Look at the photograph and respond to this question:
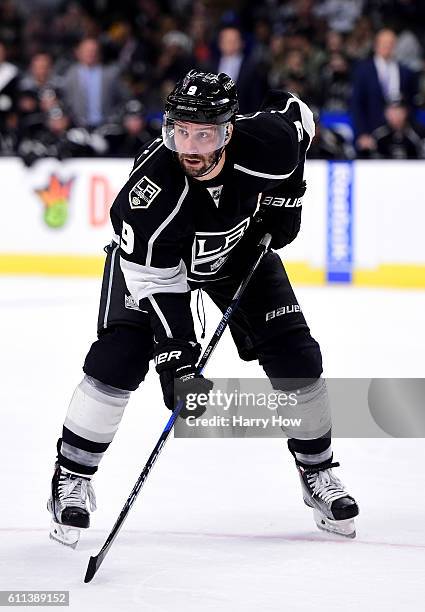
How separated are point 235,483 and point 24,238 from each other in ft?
15.3

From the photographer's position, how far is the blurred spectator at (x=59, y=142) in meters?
8.12

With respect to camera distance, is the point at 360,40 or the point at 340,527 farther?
the point at 360,40

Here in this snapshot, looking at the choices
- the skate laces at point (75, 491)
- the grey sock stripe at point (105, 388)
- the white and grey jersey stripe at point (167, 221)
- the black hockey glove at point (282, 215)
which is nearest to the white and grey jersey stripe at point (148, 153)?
the white and grey jersey stripe at point (167, 221)

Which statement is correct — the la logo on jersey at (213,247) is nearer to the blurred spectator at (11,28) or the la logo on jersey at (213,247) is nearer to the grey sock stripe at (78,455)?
the grey sock stripe at (78,455)

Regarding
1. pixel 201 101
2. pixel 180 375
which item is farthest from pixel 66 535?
pixel 201 101

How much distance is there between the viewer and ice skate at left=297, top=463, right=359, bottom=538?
3.21 meters

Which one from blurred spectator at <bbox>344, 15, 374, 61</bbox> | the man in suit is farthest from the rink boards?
blurred spectator at <bbox>344, 15, 374, 61</bbox>

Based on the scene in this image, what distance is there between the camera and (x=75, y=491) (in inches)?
125

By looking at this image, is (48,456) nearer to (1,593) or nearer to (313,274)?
(1,593)

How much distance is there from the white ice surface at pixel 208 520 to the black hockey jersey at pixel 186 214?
54cm

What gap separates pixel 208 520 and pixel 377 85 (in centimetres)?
560

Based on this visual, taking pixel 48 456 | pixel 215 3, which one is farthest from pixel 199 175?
pixel 215 3

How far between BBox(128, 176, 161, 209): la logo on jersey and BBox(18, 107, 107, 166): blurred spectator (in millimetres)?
5189

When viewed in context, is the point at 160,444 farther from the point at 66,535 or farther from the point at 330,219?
the point at 330,219
